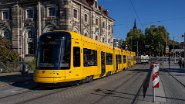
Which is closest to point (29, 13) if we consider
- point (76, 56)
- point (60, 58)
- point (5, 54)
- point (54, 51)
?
point (5, 54)

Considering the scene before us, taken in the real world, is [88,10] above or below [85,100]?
above

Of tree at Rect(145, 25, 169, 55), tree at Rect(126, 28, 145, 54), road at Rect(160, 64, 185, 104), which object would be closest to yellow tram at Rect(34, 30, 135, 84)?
road at Rect(160, 64, 185, 104)

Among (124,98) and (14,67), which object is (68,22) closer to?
(14,67)

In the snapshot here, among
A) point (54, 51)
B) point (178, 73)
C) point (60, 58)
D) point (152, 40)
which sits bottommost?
point (178, 73)

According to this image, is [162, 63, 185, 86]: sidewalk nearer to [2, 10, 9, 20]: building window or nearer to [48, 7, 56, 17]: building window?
[48, 7, 56, 17]: building window

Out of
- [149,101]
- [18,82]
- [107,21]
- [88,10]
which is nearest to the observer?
[149,101]

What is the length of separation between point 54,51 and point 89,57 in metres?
4.20

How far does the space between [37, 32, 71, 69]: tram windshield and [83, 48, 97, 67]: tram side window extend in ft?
7.79

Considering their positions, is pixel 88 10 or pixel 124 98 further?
pixel 88 10

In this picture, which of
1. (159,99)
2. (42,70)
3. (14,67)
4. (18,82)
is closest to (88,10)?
(14,67)

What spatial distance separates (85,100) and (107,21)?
64.4 m

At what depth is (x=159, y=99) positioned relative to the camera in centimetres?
1403

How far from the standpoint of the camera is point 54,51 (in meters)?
17.9

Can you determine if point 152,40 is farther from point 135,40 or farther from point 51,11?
point 51,11
